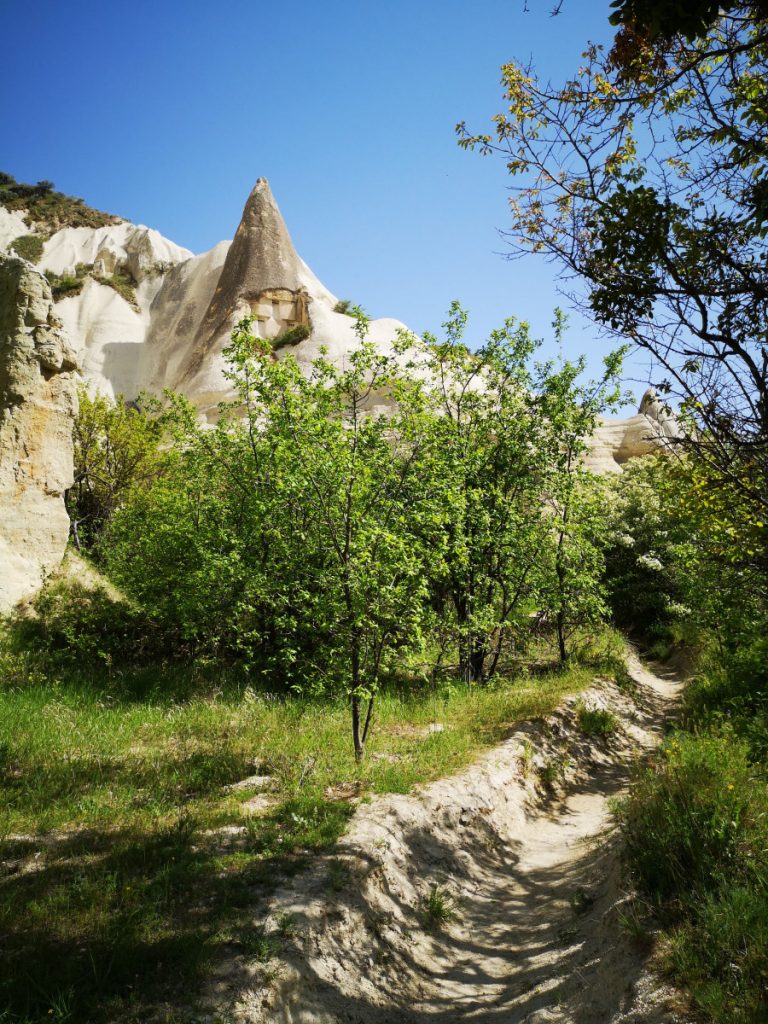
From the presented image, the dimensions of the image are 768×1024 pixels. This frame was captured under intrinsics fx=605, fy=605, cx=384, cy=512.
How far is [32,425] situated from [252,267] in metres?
32.7

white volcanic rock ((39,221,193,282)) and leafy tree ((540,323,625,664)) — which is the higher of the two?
white volcanic rock ((39,221,193,282))

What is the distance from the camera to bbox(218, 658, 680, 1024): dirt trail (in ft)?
12.9

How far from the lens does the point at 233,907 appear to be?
434cm

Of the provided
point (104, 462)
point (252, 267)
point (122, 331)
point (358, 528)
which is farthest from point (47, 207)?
point (358, 528)

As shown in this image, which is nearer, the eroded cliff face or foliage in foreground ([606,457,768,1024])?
foliage in foreground ([606,457,768,1024])

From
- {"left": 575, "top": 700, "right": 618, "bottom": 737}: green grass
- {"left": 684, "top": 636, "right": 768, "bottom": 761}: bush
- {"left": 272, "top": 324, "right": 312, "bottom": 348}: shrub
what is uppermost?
{"left": 272, "top": 324, "right": 312, "bottom": 348}: shrub

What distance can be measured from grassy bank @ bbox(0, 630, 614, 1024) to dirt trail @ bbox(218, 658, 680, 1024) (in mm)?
316

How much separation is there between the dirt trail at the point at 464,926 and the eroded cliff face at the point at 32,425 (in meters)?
9.45

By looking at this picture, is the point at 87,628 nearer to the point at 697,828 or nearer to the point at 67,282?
the point at 697,828

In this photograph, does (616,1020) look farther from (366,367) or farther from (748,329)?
(366,367)

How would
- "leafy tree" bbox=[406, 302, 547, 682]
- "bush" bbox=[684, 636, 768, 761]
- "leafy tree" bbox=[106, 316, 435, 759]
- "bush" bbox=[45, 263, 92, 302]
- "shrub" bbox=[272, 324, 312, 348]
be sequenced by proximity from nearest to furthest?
"bush" bbox=[684, 636, 768, 761] → "leafy tree" bbox=[106, 316, 435, 759] → "leafy tree" bbox=[406, 302, 547, 682] → "shrub" bbox=[272, 324, 312, 348] → "bush" bbox=[45, 263, 92, 302]

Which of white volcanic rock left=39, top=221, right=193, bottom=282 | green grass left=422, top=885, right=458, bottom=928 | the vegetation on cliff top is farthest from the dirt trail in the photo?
the vegetation on cliff top

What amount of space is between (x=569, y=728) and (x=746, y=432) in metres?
7.05

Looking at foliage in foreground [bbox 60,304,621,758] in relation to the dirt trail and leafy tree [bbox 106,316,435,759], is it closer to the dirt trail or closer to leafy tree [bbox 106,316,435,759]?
leafy tree [bbox 106,316,435,759]
